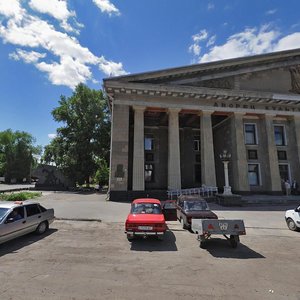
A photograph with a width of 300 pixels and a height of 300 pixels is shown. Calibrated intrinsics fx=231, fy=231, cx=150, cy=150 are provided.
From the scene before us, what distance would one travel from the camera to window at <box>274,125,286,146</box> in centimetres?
2648

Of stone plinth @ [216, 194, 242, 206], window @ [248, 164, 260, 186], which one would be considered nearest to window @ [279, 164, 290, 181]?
window @ [248, 164, 260, 186]

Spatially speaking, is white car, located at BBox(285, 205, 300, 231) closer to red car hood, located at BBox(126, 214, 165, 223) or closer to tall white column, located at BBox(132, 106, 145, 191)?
red car hood, located at BBox(126, 214, 165, 223)

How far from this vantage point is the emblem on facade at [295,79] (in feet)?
82.9

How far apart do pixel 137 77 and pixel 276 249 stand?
18590mm

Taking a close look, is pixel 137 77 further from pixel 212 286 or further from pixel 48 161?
pixel 48 161

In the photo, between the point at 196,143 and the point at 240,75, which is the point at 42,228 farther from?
the point at 196,143

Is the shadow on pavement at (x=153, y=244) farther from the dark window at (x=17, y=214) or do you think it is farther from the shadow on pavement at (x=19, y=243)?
the dark window at (x=17, y=214)

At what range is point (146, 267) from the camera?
6.09m

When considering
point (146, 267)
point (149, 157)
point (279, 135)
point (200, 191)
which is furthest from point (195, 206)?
point (279, 135)

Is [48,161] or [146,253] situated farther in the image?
[48,161]

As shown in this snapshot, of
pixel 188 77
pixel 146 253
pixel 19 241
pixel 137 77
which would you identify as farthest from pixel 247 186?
pixel 19 241

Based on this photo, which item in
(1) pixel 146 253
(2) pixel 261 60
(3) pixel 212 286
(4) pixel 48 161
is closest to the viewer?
(3) pixel 212 286

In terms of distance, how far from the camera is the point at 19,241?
858 cm

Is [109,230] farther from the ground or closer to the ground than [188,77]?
closer to the ground
